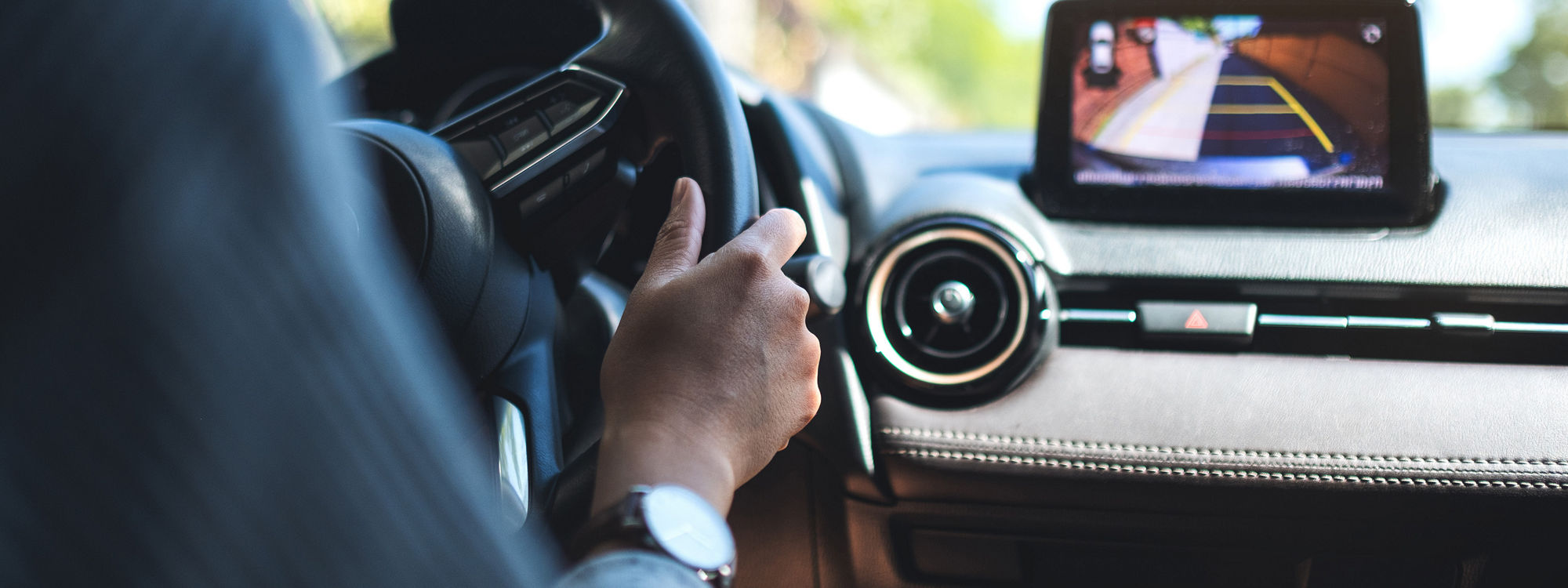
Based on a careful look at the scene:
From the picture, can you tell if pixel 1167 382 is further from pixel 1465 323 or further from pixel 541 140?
pixel 541 140

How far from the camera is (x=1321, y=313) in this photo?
1504mm

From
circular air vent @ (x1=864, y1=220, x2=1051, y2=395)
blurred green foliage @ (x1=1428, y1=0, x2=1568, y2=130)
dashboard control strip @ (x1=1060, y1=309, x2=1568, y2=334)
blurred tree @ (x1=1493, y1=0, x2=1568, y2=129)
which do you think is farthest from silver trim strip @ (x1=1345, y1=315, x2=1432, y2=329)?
blurred tree @ (x1=1493, y1=0, x2=1568, y2=129)

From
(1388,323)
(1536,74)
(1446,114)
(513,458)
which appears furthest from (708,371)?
(1536,74)

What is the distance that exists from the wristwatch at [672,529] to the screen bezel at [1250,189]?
1020mm

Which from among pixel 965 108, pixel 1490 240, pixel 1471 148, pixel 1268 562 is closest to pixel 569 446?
pixel 1268 562

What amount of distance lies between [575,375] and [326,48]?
719 millimetres

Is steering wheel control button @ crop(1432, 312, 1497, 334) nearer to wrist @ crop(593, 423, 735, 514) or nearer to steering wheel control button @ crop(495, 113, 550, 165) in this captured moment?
wrist @ crop(593, 423, 735, 514)

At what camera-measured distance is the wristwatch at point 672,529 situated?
28.8 inches

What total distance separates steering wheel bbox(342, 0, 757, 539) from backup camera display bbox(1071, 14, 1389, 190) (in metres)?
0.69

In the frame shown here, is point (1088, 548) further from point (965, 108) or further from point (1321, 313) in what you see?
point (965, 108)

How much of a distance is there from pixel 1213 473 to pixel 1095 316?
29cm

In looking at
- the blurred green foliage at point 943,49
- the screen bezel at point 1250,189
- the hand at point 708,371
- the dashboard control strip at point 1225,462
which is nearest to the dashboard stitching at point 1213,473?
the dashboard control strip at point 1225,462

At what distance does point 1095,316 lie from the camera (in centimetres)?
157

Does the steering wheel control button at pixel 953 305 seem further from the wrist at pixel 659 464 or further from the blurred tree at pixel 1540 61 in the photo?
the blurred tree at pixel 1540 61
